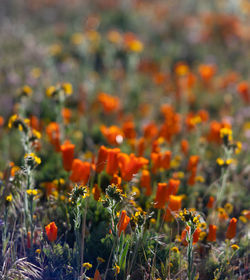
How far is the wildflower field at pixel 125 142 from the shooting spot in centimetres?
232

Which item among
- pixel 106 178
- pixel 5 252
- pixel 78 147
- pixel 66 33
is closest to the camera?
pixel 5 252

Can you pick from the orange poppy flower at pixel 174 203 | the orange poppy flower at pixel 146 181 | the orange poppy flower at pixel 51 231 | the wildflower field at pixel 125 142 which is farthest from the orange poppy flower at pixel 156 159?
the orange poppy flower at pixel 51 231

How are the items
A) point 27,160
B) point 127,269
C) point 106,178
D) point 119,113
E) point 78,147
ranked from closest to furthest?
point 127,269 → point 27,160 → point 106,178 → point 78,147 → point 119,113

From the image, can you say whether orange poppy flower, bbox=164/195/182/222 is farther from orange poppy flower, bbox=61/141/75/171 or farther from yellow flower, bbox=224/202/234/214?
orange poppy flower, bbox=61/141/75/171

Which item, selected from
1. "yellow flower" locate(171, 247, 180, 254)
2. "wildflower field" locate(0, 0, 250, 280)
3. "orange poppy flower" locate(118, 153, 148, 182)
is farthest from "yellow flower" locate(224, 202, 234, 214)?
"orange poppy flower" locate(118, 153, 148, 182)

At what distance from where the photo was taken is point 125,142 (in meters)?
4.01

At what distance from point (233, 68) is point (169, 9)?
4.42 metres

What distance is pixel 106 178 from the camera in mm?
3137

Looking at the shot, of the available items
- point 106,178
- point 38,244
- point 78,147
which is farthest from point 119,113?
point 38,244

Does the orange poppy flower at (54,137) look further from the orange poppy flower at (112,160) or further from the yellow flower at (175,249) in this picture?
the yellow flower at (175,249)

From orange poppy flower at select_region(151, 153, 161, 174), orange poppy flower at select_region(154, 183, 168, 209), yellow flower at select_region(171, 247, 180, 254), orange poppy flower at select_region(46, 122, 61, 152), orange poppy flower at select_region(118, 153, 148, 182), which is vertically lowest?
yellow flower at select_region(171, 247, 180, 254)

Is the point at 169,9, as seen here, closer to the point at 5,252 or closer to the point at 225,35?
the point at 225,35

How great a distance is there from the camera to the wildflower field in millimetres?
2318

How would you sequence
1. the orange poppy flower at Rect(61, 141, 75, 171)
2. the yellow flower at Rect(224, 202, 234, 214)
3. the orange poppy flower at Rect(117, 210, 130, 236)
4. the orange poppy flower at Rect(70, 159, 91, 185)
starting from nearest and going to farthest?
the orange poppy flower at Rect(117, 210, 130, 236), the orange poppy flower at Rect(70, 159, 91, 185), the orange poppy flower at Rect(61, 141, 75, 171), the yellow flower at Rect(224, 202, 234, 214)
